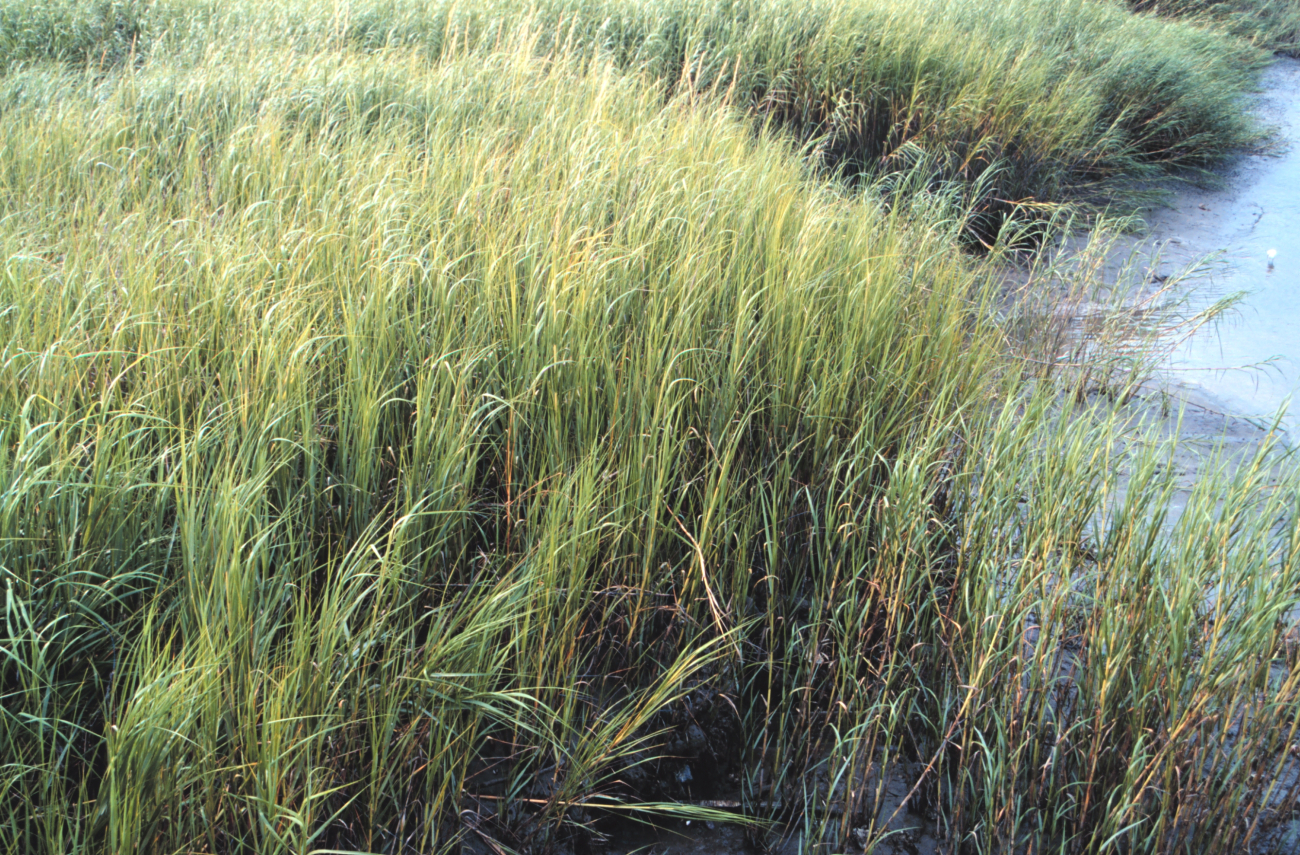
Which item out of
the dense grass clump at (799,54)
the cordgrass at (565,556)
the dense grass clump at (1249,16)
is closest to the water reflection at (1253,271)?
the dense grass clump at (799,54)

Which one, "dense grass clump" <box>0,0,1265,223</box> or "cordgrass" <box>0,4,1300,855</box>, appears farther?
"dense grass clump" <box>0,0,1265,223</box>

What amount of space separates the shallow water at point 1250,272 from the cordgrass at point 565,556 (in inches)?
37.1

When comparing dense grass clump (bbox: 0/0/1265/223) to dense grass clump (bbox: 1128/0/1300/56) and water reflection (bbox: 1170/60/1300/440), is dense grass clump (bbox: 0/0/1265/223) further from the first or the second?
dense grass clump (bbox: 1128/0/1300/56)

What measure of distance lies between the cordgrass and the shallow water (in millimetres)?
941

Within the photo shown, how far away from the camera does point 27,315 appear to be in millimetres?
1911

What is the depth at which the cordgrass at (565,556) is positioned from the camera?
1.40 meters

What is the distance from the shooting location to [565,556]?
172cm

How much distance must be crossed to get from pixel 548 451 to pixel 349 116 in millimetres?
2432

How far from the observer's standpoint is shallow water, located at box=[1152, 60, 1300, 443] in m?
3.61

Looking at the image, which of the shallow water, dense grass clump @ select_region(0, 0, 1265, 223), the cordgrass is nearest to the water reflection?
the shallow water

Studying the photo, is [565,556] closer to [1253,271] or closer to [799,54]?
[799,54]

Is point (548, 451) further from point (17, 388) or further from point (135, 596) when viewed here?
point (17, 388)

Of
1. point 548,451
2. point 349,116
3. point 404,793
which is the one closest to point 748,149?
point 349,116

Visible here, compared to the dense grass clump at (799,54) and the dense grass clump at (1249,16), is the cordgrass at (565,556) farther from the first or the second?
the dense grass clump at (1249,16)
